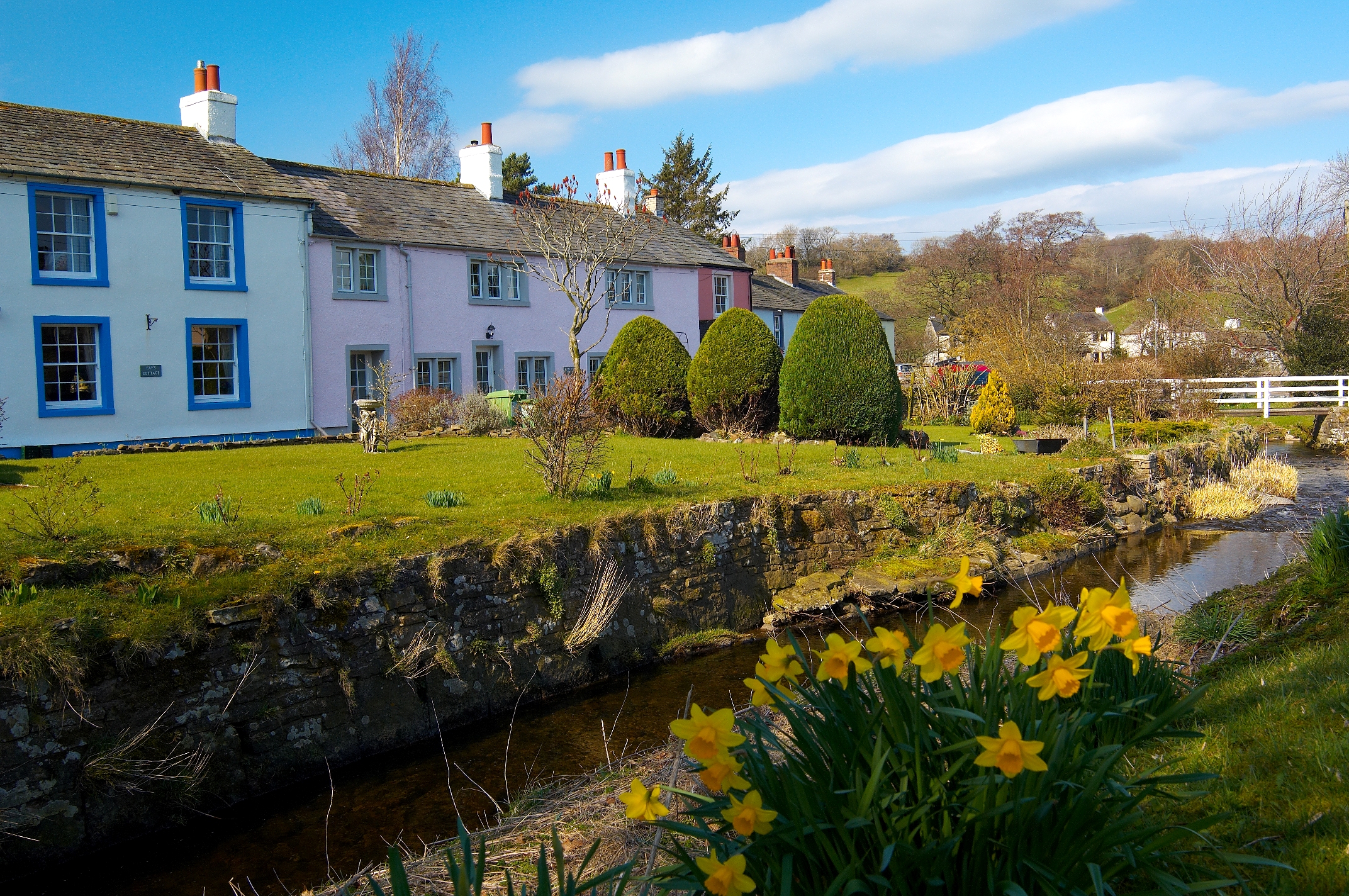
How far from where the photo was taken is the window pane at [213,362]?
68.1 feet

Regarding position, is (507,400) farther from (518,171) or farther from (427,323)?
A: (518,171)

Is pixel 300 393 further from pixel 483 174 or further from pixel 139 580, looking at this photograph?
pixel 139 580

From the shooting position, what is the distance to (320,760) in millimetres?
6855

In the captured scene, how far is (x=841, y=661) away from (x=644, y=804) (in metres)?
0.68

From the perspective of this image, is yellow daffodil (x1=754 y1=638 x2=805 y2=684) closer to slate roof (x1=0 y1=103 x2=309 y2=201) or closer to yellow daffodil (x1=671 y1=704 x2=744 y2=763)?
yellow daffodil (x1=671 y1=704 x2=744 y2=763)

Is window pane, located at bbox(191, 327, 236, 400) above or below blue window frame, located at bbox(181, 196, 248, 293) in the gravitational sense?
below

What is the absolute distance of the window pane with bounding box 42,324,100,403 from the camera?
18.9m

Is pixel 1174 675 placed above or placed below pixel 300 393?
below

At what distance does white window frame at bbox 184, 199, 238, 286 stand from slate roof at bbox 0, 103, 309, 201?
0.51 metres

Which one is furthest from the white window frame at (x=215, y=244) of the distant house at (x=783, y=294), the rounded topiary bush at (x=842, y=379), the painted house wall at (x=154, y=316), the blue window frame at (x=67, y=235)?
the distant house at (x=783, y=294)

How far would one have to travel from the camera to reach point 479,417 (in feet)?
65.9

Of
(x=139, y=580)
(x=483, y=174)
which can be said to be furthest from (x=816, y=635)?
(x=483, y=174)

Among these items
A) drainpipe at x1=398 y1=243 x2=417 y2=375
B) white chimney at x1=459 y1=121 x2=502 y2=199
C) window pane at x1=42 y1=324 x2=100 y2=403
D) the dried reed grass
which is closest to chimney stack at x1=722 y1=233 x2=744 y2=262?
white chimney at x1=459 y1=121 x2=502 y2=199

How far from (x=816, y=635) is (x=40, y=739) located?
701 cm
